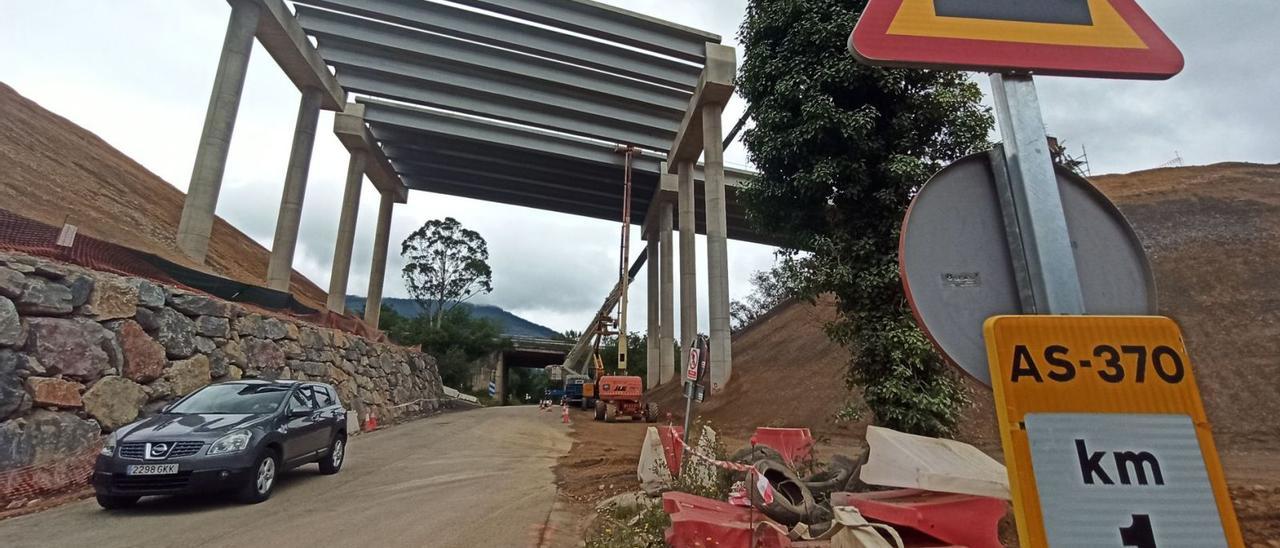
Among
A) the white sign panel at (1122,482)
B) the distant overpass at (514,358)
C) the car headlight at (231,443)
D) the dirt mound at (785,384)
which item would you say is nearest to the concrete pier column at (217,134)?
the car headlight at (231,443)

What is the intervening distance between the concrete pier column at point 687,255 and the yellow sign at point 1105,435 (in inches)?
1119

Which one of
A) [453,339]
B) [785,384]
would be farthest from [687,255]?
[453,339]

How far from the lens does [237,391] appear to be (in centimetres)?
752

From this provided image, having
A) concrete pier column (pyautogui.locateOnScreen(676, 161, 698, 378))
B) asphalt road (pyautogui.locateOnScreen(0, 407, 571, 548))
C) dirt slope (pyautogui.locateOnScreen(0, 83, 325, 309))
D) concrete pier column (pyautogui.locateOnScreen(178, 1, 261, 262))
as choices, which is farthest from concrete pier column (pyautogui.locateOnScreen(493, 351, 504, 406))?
asphalt road (pyautogui.locateOnScreen(0, 407, 571, 548))

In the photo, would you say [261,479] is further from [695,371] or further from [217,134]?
[217,134]

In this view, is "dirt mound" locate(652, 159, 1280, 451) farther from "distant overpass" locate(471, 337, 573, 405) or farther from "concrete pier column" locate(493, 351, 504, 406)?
"concrete pier column" locate(493, 351, 504, 406)

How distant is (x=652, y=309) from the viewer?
3850cm

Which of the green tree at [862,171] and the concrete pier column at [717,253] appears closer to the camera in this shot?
the green tree at [862,171]

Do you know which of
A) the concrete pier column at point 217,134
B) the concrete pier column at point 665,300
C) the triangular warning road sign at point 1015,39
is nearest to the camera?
the triangular warning road sign at point 1015,39

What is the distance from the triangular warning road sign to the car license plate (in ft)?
25.1

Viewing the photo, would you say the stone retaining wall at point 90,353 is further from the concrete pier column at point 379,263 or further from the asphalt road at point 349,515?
the concrete pier column at point 379,263

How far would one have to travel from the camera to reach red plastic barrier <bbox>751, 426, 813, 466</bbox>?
6.94 meters

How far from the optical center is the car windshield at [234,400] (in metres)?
7.04

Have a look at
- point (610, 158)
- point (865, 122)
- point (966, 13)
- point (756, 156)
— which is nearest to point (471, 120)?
point (610, 158)
